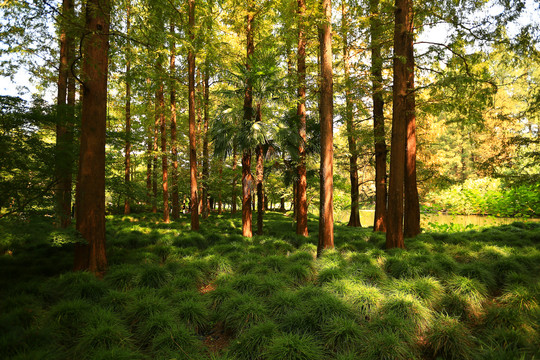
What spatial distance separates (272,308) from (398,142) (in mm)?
5031

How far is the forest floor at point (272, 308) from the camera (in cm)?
272

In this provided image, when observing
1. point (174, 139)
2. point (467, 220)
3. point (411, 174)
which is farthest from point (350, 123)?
point (467, 220)

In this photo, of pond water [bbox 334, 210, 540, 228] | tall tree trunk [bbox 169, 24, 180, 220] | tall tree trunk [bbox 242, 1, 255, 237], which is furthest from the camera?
pond water [bbox 334, 210, 540, 228]

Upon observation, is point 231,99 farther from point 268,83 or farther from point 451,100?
point 451,100

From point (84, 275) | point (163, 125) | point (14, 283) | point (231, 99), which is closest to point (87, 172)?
point (84, 275)

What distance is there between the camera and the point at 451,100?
693cm

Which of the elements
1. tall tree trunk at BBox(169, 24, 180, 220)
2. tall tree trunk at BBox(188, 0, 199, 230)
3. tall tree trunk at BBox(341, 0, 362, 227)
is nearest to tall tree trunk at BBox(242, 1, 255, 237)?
tall tree trunk at BBox(188, 0, 199, 230)

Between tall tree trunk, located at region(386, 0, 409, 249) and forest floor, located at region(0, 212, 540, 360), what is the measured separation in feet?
2.85

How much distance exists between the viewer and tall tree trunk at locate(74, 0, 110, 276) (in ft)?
15.2

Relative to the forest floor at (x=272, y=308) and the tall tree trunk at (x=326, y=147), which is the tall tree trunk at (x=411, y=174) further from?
the tall tree trunk at (x=326, y=147)

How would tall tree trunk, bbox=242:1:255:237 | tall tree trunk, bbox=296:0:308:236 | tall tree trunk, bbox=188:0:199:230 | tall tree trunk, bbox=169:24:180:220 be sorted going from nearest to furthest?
tall tree trunk, bbox=242:1:255:237, tall tree trunk, bbox=296:0:308:236, tall tree trunk, bbox=188:0:199:230, tall tree trunk, bbox=169:24:180:220

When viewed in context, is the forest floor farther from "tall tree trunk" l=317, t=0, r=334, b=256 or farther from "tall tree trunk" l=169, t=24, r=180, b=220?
"tall tree trunk" l=169, t=24, r=180, b=220

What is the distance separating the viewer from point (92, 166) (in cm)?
470

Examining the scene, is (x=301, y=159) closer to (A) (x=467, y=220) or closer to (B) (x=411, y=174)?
(B) (x=411, y=174)
